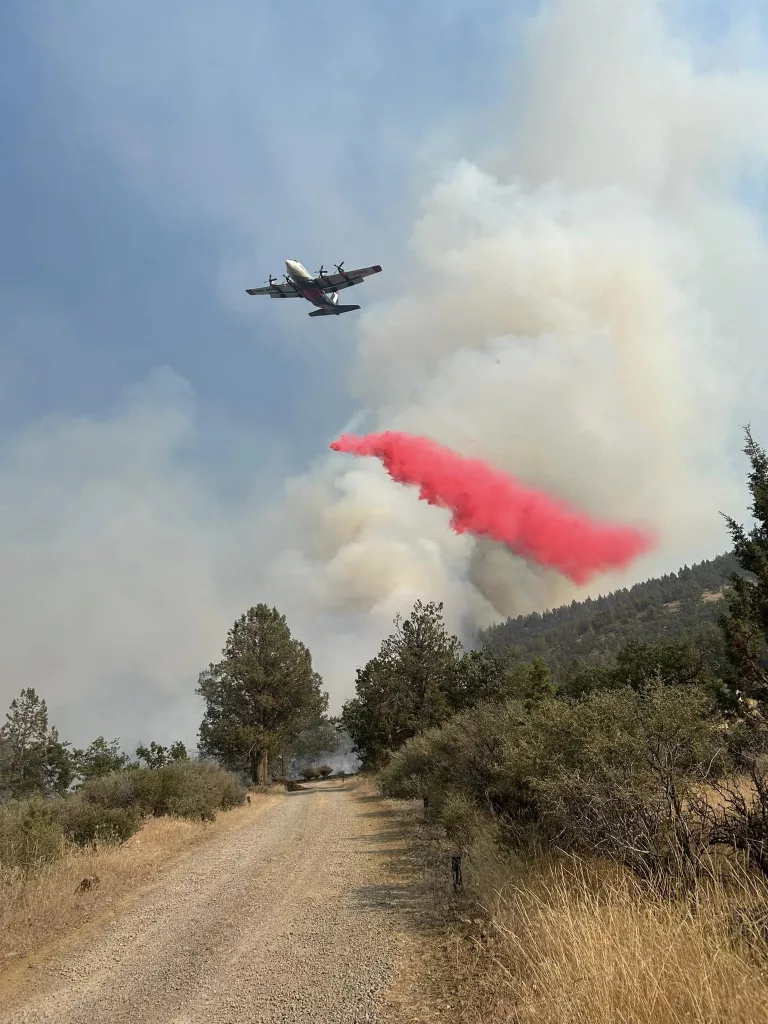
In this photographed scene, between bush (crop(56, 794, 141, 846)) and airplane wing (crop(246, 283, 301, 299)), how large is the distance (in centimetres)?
3708

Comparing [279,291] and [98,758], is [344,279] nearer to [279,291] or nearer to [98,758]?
[279,291]

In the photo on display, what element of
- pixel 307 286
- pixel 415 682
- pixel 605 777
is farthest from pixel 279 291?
pixel 605 777

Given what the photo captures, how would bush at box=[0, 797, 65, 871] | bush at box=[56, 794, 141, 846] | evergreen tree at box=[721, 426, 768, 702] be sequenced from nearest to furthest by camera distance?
bush at box=[0, 797, 65, 871], bush at box=[56, 794, 141, 846], evergreen tree at box=[721, 426, 768, 702]

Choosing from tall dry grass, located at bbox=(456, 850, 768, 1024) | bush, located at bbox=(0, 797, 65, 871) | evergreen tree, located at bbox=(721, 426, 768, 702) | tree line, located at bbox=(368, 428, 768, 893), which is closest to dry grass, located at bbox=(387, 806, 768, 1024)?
tall dry grass, located at bbox=(456, 850, 768, 1024)

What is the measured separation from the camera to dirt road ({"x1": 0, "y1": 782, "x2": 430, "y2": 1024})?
22.1 ft

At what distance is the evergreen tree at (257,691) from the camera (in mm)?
55219

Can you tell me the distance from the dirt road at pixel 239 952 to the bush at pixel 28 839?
117 inches

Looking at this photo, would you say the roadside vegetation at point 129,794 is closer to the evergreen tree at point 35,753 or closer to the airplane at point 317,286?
the evergreen tree at point 35,753

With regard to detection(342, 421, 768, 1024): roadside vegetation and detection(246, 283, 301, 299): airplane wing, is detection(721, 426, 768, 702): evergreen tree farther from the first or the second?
detection(246, 283, 301, 299): airplane wing

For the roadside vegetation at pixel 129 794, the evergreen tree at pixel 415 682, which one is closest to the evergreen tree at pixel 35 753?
the roadside vegetation at pixel 129 794

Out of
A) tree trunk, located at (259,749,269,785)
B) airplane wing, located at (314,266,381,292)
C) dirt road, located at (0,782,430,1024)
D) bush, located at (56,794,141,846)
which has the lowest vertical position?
tree trunk, located at (259,749,269,785)

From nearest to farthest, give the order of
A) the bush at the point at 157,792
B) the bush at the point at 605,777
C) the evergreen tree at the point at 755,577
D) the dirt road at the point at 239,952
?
1. the dirt road at the point at 239,952
2. the bush at the point at 605,777
3. the bush at the point at 157,792
4. the evergreen tree at the point at 755,577

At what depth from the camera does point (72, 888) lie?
12.1 metres

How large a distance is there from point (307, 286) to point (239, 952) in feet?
137
